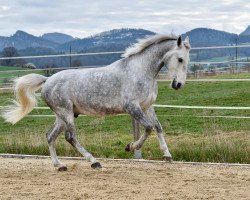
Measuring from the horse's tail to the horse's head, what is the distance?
6.48ft

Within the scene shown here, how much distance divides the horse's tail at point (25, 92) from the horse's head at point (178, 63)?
197 centimetres

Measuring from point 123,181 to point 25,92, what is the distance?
2523mm

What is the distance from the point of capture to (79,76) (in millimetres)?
9008

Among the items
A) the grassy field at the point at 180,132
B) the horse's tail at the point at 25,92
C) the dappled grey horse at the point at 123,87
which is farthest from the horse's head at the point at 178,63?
the horse's tail at the point at 25,92

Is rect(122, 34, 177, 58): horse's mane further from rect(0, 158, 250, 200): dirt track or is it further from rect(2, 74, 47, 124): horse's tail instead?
rect(0, 158, 250, 200): dirt track

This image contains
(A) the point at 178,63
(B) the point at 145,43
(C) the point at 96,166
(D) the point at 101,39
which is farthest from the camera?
(D) the point at 101,39

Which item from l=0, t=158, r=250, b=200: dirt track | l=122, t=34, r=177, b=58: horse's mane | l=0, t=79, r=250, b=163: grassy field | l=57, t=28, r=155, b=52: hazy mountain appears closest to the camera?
l=0, t=158, r=250, b=200: dirt track

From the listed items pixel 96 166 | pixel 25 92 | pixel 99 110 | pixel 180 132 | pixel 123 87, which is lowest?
pixel 180 132

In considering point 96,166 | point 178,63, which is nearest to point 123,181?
point 96,166

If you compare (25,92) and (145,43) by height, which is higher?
(145,43)

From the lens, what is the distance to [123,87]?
340 inches

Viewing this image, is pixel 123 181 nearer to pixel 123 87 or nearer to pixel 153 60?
pixel 123 87

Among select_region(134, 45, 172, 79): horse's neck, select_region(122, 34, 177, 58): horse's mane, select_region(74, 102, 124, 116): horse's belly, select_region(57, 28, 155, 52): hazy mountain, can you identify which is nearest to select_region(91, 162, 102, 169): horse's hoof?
select_region(74, 102, 124, 116): horse's belly

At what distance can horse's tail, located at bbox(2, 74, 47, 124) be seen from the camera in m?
9.44
